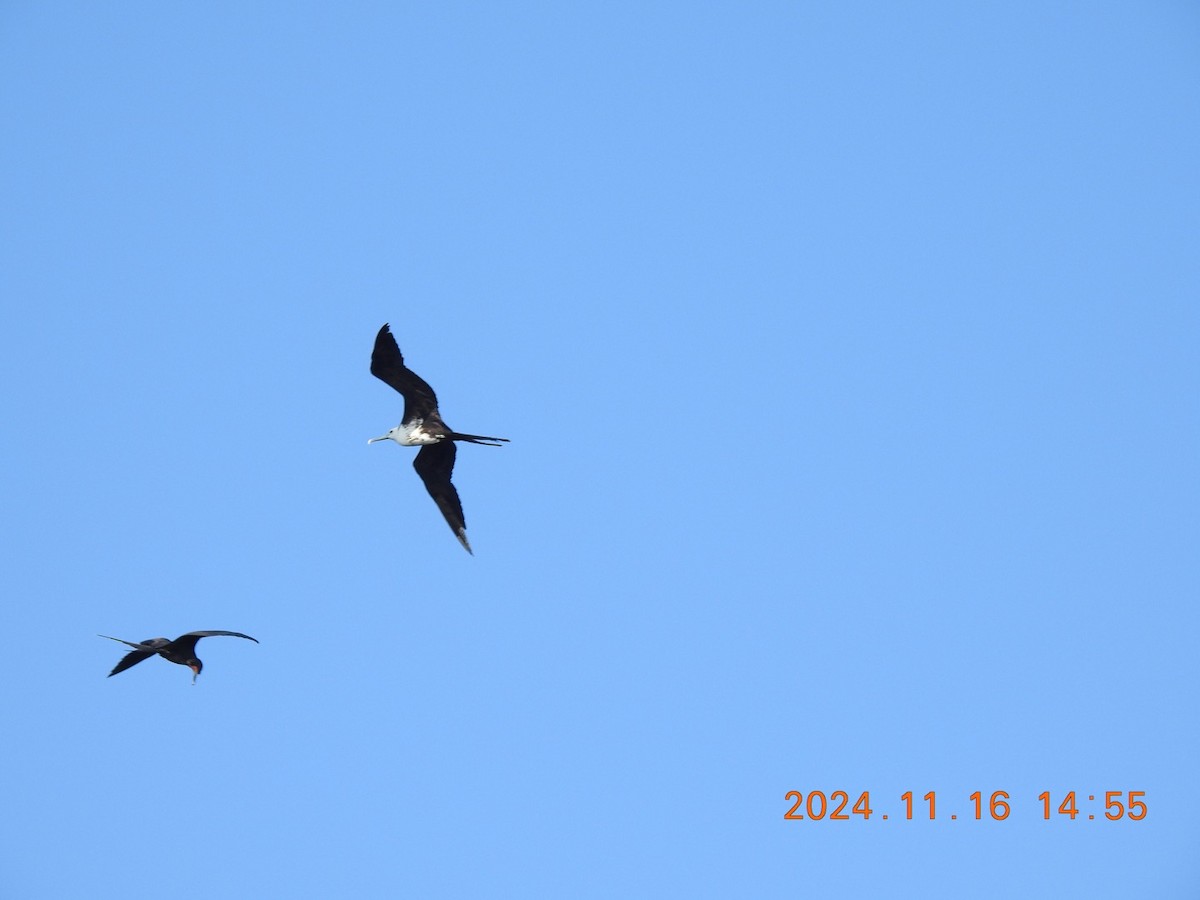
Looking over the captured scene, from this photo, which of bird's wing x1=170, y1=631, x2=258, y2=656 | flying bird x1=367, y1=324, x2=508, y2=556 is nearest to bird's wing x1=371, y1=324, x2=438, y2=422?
flying bird x1=367, y1=324, x2=508, y2=556

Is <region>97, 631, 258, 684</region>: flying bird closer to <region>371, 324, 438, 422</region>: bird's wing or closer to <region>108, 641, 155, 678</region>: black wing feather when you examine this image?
<region>108, 641, 155, 678</region>: black wing feather

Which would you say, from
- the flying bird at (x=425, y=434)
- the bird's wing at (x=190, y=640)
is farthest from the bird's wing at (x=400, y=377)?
the bird's wing at (x=190, y=640)

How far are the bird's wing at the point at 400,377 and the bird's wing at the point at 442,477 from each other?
73cm

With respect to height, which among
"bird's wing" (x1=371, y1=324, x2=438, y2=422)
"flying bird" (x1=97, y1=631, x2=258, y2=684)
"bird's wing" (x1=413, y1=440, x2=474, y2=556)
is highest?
"bird's wing" (x1=371, y1=324, x2=438, y2=422)

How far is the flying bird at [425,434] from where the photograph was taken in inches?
905

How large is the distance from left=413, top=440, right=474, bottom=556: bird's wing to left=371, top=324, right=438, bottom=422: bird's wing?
0.73 metres

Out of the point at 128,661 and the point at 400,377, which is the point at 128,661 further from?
the point at 400,377

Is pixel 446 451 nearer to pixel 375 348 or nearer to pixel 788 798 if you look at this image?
pixel 375 348

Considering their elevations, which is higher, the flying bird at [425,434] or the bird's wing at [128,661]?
the flying bird at [425,434]

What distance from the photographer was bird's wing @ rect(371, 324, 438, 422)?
75.4ft

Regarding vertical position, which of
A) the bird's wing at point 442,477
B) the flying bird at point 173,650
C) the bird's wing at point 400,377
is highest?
the bird's wing at point 400,377

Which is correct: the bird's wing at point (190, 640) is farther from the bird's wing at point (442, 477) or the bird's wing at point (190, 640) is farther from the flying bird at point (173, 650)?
the bird's wing at point (442, 477)

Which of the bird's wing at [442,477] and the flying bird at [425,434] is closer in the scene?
the flying bird at [425,434]

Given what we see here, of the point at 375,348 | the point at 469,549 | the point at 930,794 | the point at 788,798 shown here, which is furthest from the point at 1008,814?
the point at 375,348
